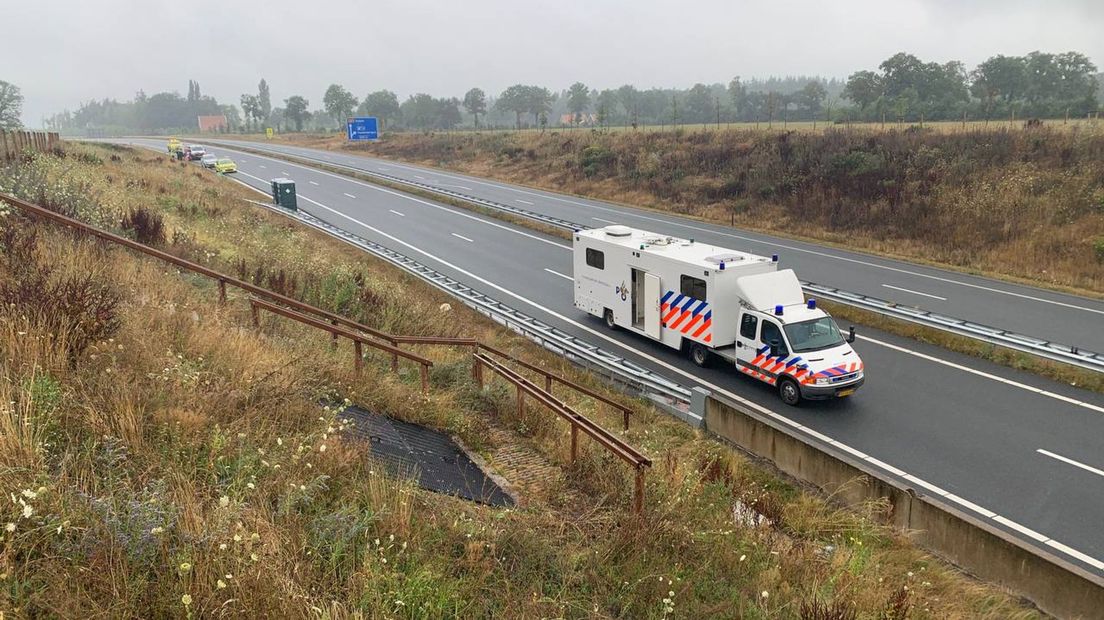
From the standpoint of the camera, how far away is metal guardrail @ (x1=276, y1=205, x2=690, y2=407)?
13.4m

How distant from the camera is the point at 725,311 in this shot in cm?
1482

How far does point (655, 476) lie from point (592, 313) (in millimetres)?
11193

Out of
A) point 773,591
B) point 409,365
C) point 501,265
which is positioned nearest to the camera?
point 773,591

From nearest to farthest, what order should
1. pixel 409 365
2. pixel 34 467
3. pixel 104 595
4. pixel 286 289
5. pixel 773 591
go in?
pixel 104 595, pixel 34 467, pixel 773 591, pixel 409 365, pixel 286 289

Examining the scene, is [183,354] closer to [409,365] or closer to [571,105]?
[409,365]

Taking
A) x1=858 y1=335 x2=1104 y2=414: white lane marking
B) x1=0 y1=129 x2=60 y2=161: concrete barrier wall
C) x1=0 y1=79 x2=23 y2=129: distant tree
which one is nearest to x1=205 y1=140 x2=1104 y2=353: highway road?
x1=858 y1=335 x2=1104 y2=414: white lane marking

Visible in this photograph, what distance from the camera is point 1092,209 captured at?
88.9ft

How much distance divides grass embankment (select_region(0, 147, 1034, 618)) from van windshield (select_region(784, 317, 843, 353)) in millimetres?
4227

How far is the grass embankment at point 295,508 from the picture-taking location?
390cm

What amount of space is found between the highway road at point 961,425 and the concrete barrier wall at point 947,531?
90 cm

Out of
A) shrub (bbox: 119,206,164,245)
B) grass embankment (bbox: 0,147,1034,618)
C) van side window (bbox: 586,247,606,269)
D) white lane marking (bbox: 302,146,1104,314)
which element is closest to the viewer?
grass embankment (bbox: 0,147,1034,618)

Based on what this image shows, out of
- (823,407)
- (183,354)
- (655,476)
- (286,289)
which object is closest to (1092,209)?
(823,407)

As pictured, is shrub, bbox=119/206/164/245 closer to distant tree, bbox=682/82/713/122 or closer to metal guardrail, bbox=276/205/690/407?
metal guardrail, bbox=276/205/690/407

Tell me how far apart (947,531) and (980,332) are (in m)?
9.18
